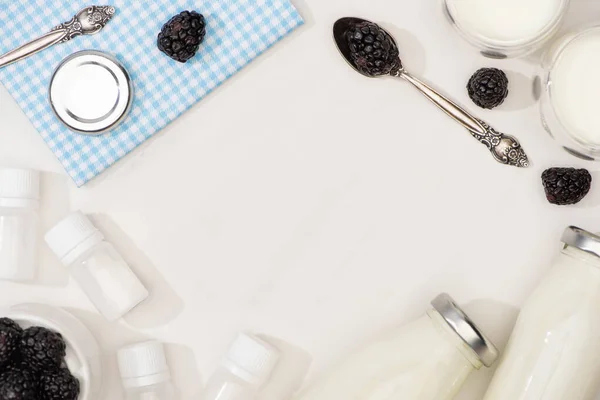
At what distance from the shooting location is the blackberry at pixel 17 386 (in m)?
0.73

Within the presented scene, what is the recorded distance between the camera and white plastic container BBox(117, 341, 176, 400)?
857 mm

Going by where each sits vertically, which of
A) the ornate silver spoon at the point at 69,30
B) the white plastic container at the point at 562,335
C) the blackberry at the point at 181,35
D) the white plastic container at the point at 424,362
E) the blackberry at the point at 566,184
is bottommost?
the white plastic container at the point at 562,335

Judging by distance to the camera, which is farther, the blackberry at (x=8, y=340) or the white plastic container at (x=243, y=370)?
the white plastic container at (x=243, y=370)

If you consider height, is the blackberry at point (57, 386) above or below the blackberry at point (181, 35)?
below

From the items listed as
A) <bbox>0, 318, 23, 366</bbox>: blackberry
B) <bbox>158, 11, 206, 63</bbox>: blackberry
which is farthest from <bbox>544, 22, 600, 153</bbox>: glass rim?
<bbox>0, 318, 23, 366</bbox>: blackberry

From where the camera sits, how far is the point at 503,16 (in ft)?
2.84

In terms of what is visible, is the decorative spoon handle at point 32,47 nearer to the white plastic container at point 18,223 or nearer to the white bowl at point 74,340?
the white plastic container at point 18,223

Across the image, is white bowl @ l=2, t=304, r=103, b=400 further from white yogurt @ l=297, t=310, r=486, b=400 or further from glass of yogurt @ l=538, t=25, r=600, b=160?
glass of yogurt @ l=538, t=25, r=600, b=160

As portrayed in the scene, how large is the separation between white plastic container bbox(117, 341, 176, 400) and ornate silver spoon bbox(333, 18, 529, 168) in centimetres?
43

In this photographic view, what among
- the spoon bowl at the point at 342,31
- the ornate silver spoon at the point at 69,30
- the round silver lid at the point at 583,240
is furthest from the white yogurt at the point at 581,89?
the ornate silver spoon at the point at 69,30

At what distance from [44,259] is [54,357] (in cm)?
19

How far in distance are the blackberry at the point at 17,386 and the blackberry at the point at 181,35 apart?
0.40m

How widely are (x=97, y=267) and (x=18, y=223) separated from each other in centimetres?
11

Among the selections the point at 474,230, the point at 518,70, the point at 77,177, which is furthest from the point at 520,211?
the point at 77,177
